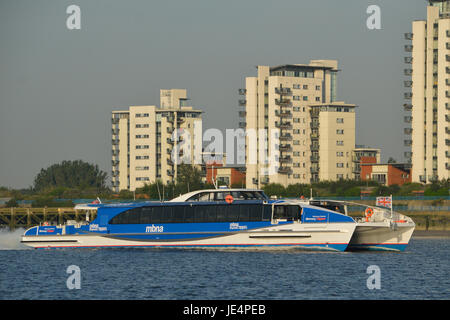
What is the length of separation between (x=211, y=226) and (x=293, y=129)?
102 metres

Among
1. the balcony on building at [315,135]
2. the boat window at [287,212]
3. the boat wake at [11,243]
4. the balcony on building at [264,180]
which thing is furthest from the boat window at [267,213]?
the balcony on building at [315,135]

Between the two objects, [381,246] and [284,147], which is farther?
[284,147]

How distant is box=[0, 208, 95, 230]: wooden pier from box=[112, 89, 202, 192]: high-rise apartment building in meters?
62.0

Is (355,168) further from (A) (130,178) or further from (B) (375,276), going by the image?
(B) (375,276)

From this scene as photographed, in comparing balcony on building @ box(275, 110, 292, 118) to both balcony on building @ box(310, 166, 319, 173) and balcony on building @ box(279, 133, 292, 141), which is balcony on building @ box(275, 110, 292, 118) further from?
balcony on building @ box(310, 166, 319, 173)

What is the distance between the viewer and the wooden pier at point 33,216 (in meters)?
109

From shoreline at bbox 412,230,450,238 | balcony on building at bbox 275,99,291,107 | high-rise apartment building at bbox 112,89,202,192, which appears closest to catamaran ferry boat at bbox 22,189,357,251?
shoreline at bbox 412,230,450,238

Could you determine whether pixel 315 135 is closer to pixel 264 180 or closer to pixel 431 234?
pixel 264 180

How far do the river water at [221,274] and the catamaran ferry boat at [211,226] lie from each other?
88 centimetres

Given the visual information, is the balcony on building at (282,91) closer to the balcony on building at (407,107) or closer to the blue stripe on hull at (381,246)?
the balcony on building at (407,107)

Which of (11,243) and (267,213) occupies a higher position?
(267,213)

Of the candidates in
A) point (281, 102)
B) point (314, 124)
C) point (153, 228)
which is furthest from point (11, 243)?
point (314, 124)

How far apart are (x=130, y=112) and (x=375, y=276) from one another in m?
140

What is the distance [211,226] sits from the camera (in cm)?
5900
